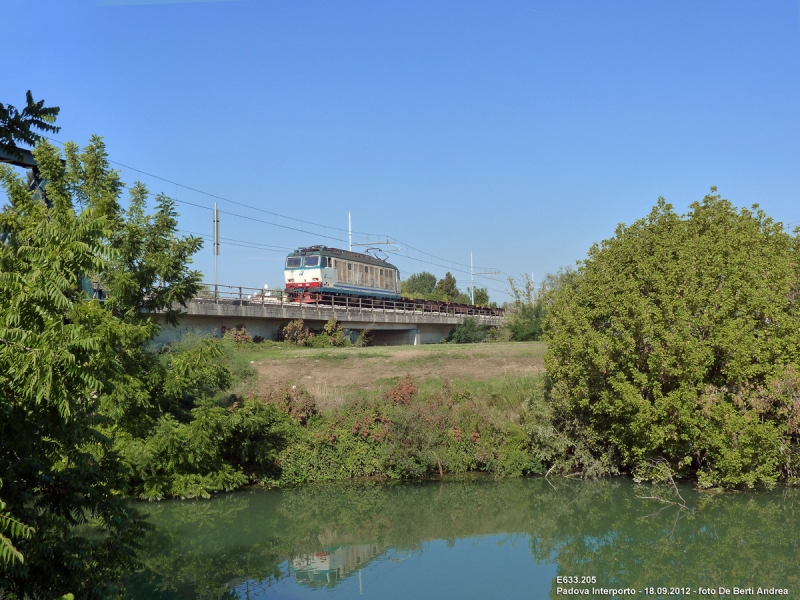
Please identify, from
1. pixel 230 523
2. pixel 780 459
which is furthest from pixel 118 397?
pixel 780 459

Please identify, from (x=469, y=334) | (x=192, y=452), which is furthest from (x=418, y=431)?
Result: (x=469, y=334)

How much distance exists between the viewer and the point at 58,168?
1750 cm

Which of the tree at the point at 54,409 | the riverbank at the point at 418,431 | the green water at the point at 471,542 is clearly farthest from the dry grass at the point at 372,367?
the tree at the point at 54,409

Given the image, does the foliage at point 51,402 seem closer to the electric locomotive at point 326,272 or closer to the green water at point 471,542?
the green water at point 471,542

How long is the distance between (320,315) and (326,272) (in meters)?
6.41

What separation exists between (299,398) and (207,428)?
537cm

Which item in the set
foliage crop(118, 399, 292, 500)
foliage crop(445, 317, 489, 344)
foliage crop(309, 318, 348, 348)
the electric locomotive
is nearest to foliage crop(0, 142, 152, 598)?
foliage crop(118, 399, 292, 500)

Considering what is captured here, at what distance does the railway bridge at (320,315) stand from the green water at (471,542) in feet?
24.8

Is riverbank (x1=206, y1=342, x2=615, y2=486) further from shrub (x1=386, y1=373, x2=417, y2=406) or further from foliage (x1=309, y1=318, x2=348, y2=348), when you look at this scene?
foliage (x1=309, y1=318, x2=348, y2=348)

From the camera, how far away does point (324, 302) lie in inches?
1747

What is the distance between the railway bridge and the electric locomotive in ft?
3.73

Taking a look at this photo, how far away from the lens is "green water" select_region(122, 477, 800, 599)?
13656mm

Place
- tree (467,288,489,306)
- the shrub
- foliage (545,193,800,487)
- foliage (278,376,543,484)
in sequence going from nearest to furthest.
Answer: foliage (545,193,800,487), foliage (278,376,543,484), the shrub, tree (467,288,489,306)

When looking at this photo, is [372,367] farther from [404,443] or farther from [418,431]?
[404,443]
